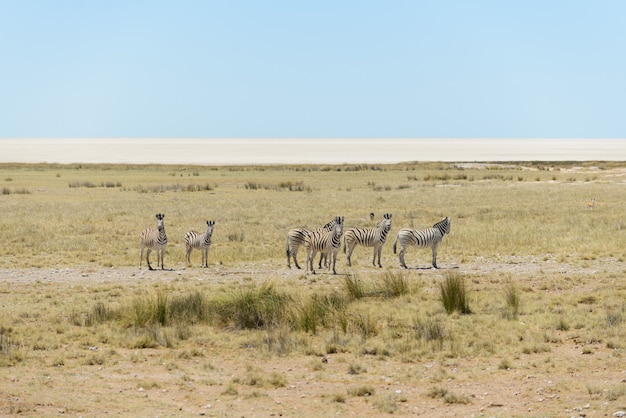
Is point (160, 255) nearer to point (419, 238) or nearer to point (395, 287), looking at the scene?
point (419, 238)

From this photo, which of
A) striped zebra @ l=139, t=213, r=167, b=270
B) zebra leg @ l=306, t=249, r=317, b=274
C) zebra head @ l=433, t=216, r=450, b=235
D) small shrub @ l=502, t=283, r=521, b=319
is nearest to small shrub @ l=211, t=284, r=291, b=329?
small shrub @ l=502, t=283, r=521, b=319

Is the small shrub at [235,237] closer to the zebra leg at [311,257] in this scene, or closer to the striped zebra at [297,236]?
the striped zebra at [297,236]

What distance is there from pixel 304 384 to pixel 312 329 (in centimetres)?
311

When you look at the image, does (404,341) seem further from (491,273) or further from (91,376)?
(491,273)

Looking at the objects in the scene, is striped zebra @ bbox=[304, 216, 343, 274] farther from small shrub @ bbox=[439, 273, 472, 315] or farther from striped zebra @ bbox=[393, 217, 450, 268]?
small shrub @ bbox=[439, 273, 472, 315]

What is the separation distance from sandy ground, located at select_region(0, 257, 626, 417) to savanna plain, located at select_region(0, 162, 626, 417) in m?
0.04

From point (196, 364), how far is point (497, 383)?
461 cm

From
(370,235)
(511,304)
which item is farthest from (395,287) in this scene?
(370,235)

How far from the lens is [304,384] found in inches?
502

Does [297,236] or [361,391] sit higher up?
[297,236]

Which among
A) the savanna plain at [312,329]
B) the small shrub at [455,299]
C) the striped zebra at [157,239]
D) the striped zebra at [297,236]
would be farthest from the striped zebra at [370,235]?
the small shrub at [455,299]

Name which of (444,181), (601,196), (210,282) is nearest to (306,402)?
(210,282)

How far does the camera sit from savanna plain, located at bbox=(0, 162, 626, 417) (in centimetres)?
1184

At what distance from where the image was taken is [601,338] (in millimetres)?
14789
